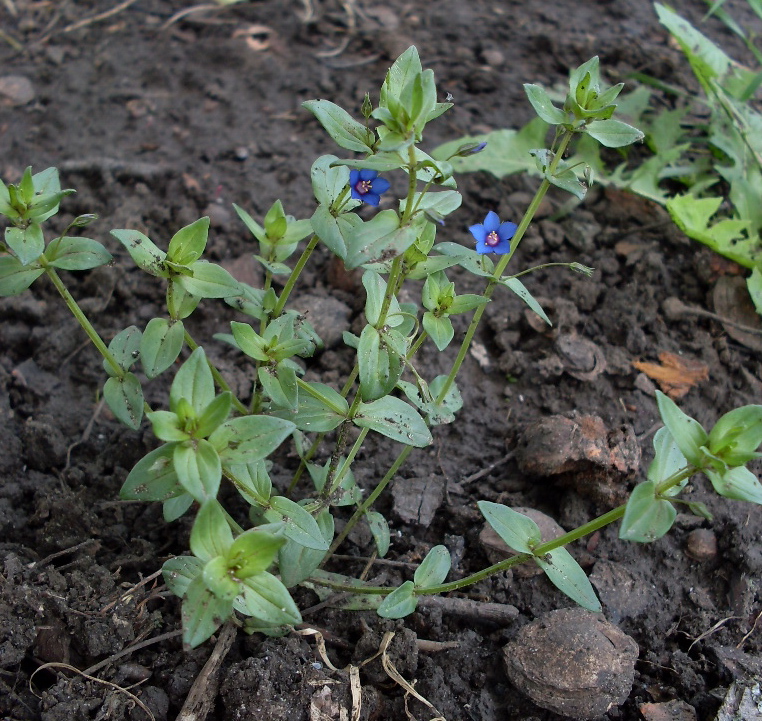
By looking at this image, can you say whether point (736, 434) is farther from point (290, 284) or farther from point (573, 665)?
point (290, 284)

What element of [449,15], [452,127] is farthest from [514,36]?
[452,127]

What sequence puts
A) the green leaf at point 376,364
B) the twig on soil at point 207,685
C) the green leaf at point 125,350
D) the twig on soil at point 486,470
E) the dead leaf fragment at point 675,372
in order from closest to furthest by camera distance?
the green leaf at point 376,364, the twig on soil at point 207,685, the green leaf at point 125,350, the twig on soil at point 486,470, the dead leaf fragment at point 675,372

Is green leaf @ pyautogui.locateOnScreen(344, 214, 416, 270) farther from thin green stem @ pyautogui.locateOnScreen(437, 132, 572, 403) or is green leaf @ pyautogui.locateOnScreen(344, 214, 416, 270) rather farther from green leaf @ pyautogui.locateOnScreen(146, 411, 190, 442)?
green leaf @ pyautogui.locateOnScreen(146, 411, 190, 442)

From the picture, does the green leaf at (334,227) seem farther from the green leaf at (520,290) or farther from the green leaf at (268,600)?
the green leaf at (268,600)

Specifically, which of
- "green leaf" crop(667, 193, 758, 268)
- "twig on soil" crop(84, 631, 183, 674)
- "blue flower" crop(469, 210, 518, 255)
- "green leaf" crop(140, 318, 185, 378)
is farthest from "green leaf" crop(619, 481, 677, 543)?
"green leaf" crop(667, 193, 758, 268)

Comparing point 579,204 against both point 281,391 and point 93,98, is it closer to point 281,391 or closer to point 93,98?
point 281,391

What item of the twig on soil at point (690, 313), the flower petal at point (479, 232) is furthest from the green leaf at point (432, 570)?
the twig on soil at point (690, 313)

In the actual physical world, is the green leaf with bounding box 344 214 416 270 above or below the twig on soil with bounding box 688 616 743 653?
above
